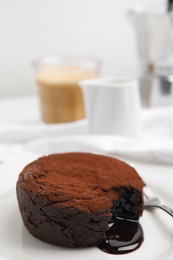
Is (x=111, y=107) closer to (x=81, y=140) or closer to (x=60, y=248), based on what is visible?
(x=81, y=140)

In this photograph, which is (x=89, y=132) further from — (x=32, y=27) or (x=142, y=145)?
(x=32, y=27)

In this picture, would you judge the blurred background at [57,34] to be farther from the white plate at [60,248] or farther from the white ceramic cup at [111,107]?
the white plate at [60,248]

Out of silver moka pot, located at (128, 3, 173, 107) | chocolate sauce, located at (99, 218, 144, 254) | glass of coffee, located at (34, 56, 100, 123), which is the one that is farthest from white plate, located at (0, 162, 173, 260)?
silver moka pot, located at (128, 3, 173, 107)

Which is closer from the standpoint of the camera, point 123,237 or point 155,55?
point 123,237

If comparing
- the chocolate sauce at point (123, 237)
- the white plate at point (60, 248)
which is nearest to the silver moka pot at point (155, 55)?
the white plate at point (60, 248)

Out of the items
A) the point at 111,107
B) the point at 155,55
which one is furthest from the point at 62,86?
the point at 155,55

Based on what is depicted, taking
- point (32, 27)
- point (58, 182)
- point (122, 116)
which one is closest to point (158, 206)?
point (58, 182)

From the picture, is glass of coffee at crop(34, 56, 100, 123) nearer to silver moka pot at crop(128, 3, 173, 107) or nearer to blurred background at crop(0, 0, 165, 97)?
silver moka pot at crop(128, 3, 173, 107)
